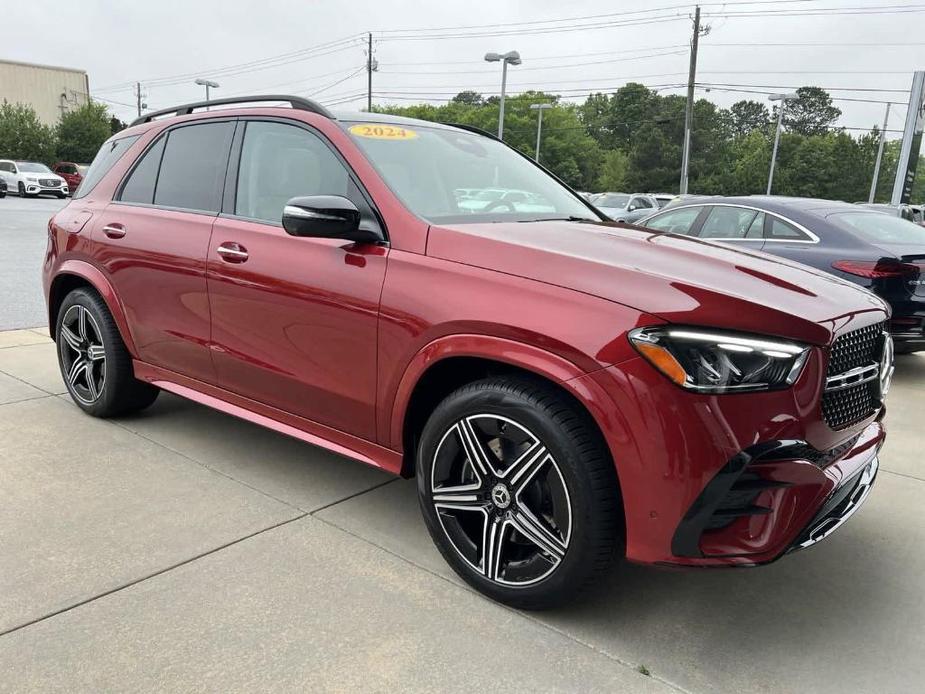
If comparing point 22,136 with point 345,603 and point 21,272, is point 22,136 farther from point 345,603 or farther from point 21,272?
point 345,603

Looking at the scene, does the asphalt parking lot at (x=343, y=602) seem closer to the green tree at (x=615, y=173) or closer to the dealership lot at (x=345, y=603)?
the dealership lot at (x=345, y=603)

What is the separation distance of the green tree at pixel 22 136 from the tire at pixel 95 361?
5036 cm

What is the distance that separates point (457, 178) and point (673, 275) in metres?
1.25

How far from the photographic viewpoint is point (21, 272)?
992 centimetres

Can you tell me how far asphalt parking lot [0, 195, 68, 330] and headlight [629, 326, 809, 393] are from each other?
6.71 metres

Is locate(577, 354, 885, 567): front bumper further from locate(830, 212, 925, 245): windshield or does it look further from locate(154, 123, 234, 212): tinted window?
locate(830, 212, 925, 245): windshield

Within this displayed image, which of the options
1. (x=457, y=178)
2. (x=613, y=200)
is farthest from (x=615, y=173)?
(x=457, y=178)

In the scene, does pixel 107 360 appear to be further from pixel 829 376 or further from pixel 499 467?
pixel 829 376

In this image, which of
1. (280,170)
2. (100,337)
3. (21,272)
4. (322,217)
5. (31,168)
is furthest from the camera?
(31,168)

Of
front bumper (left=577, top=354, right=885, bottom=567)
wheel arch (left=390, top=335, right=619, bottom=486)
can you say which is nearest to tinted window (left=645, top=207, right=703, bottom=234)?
wheel arch (left=390, top=335, right=619, bottom=486)

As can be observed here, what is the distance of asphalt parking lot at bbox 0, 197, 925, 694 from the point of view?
2.21 m

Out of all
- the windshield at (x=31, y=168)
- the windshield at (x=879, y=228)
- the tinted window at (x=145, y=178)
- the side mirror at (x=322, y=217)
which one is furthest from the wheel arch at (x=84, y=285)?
the windshield at (x=31, y=168)

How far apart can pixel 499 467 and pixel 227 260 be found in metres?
1.64

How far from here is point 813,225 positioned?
6.43 m
